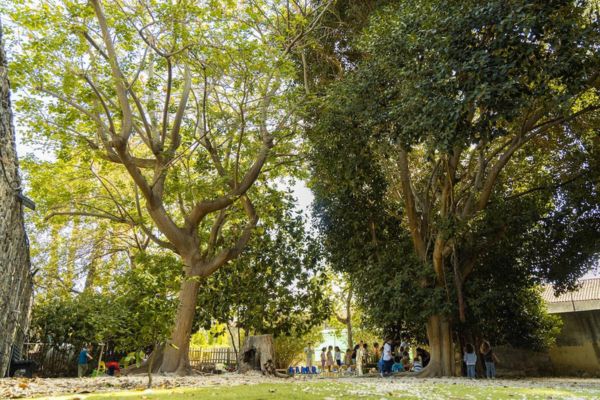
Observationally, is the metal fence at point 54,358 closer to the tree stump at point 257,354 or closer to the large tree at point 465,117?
the tree stump at point 257,354

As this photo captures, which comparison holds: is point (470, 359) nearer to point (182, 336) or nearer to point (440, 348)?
point (440, 348)

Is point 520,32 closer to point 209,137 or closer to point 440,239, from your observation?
point 440,239

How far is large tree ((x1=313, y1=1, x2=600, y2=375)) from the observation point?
25.0 ft

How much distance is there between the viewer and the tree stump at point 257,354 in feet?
39.9

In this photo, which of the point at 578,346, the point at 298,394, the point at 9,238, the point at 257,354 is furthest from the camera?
the point at 578,346

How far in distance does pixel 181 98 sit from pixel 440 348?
Answer: 32.3 ft

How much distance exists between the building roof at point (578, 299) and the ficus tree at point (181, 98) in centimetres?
1447

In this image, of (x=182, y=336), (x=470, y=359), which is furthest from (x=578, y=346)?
(x=182, y=336)

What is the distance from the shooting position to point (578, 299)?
79.2 feet

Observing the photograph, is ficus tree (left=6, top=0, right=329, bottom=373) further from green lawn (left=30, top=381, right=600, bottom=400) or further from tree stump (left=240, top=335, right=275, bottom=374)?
green lawn (left=30, top=381, right=600, bottom=400)

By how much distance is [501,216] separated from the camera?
42.1 ft

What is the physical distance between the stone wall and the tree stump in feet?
17.2

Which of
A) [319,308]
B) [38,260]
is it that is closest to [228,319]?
[319,308]

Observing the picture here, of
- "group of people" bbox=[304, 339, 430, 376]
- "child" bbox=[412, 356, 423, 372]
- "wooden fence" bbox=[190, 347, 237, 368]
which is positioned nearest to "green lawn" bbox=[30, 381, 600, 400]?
"group of people" bbox=[304, 339, 430, 376]
